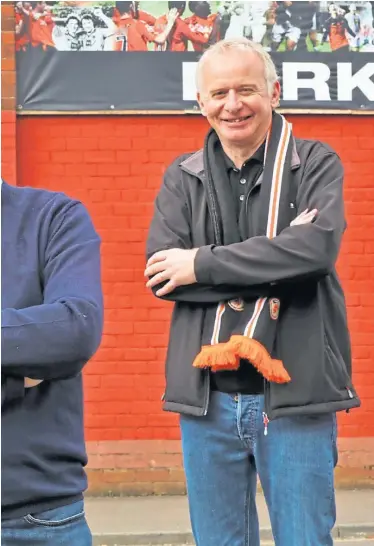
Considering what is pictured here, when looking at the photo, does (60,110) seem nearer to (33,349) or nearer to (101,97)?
(101,97)

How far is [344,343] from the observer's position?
249cm

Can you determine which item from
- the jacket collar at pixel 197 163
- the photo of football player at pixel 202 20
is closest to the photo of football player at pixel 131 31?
the photo of football player at pixel 202 20

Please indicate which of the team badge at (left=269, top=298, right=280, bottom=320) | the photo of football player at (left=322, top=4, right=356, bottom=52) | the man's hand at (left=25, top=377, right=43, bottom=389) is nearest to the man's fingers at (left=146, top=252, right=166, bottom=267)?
the team badge at (left=269, top=298, right=280, bottom=320)

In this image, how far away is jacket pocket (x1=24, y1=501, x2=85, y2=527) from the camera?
1.90m

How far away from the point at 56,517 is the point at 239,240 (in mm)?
965

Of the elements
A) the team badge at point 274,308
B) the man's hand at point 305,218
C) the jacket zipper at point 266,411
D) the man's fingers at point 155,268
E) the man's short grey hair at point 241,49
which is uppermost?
the man's short grey hair at point 241,49

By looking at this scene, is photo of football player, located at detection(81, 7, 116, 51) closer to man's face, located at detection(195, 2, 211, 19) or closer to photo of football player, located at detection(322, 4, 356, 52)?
man's face, located at detection(195, 2, 211, 19)

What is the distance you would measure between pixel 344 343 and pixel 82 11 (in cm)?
453

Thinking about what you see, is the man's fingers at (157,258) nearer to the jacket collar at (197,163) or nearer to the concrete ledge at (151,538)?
the jacket collar at (197,163)

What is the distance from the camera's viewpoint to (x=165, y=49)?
250 inches

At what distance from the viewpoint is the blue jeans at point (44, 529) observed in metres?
1.89

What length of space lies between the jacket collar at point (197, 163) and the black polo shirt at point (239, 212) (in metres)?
0.07

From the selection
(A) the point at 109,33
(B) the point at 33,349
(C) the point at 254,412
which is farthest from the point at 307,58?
(B) the point at 33,349

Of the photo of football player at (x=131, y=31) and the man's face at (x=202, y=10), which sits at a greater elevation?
the man's face at (x=202, y=10)
